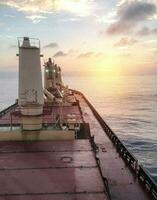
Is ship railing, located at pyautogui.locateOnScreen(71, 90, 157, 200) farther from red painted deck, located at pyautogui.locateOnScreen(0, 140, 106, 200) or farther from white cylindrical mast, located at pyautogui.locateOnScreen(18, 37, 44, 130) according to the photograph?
white cylindrical mast, located at pyautogui.locateOnScreen(18, 37, 44, 130)

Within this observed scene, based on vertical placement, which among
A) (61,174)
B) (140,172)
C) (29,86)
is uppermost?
(29,86)

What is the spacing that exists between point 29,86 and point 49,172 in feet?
27.2

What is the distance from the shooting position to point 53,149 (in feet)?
51.3

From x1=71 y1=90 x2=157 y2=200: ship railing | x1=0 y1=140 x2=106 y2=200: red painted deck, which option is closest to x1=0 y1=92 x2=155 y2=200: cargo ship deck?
x1=0 y1=140 x2=106 y2=200: red painted deck

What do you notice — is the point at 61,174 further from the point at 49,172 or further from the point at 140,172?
the point at 140,172

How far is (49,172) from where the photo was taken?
38.8 feet

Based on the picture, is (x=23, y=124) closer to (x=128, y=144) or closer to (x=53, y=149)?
(x=53, y=149)

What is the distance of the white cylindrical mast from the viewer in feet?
62.7

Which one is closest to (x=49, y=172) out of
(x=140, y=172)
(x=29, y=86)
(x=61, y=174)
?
(x=61, y=174)

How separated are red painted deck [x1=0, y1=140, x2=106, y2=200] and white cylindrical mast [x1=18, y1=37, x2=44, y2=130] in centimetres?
288

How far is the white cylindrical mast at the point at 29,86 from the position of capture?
1912 cm

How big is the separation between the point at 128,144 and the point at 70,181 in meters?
34.8

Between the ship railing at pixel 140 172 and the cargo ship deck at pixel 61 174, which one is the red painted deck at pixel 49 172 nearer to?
the cargo ship deck at pixel 61 174

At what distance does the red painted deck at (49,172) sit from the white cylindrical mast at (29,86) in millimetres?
2876
